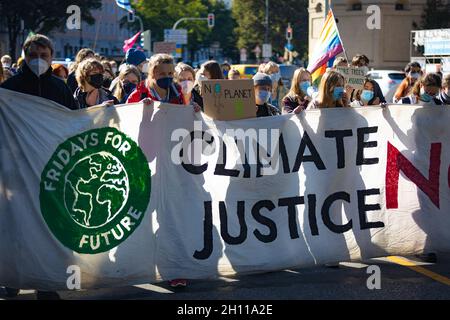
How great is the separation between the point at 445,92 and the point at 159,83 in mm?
3105

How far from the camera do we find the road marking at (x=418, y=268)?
8.08 metres

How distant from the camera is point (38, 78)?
7.58 metres

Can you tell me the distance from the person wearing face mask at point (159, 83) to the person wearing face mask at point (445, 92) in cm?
290

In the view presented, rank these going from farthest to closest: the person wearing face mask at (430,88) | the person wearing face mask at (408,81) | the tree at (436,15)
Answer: the tree at (436,15) → the person wearing face mask at (408,81) → the person wearing face mask at (430,88)

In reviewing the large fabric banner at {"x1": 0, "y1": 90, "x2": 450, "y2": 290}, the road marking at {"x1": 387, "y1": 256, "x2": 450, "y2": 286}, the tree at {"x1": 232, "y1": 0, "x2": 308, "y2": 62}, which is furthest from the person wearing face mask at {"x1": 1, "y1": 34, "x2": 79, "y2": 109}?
the tree at {"x1": 232, "y1": 0, "x2": 308, "y2": 62}

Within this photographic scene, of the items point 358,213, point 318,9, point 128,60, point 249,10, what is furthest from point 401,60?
point 358,213

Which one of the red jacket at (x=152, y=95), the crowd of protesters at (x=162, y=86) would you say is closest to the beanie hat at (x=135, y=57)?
the crowd of protesters at (x=162, y=86)

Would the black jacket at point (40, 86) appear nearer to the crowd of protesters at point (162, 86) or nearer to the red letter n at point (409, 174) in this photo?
the crowd of protesters at point (162, 86)

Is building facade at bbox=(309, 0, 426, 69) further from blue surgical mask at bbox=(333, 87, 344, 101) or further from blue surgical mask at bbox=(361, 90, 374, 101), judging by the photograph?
blue surgical mask at bbox=(333, 87, 344, 101)

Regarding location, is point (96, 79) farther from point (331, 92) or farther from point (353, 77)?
point (353, 77)

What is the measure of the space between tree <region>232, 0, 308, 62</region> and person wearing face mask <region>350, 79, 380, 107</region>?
6795cm

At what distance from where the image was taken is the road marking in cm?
808

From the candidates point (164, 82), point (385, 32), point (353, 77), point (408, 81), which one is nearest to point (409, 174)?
point (164, 82)
